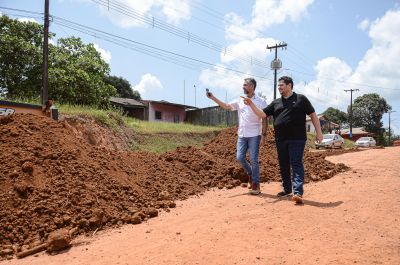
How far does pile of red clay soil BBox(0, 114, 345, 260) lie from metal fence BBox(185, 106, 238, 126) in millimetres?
21795

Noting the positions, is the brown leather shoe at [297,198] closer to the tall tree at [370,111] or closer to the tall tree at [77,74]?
the tall tree at [77,74]

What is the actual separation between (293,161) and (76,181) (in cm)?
303

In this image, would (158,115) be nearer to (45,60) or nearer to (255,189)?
(45,60)

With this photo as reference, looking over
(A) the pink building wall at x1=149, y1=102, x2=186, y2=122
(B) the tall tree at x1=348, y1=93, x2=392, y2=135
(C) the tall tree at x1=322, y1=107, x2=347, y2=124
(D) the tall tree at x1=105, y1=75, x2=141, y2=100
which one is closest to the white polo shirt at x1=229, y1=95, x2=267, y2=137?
(A) the pink building wall at x1=149, y1=102, x2=186, y2=122

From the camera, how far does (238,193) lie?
6.11m

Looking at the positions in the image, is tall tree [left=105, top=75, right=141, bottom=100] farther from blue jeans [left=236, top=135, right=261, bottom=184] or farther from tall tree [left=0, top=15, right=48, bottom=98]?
blue jeans [left=236, top=135, right=261, bottom=184]

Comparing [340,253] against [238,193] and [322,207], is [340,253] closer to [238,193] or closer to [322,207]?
[322,207]

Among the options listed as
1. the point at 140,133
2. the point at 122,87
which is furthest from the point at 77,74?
the point at 122,87

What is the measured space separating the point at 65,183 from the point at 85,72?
17910 millimetres

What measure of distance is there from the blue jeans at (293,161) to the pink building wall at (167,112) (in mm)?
28879

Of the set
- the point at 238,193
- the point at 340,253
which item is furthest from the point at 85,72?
the point at 340,253

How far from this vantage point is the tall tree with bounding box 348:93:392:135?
205 ft

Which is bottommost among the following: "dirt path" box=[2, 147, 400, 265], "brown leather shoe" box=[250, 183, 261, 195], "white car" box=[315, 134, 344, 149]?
"dirt path" box=[2, 147, 400, 265]

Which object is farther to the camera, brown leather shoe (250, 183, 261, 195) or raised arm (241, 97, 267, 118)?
brown leather shoe (250, 183, 261, 195)
